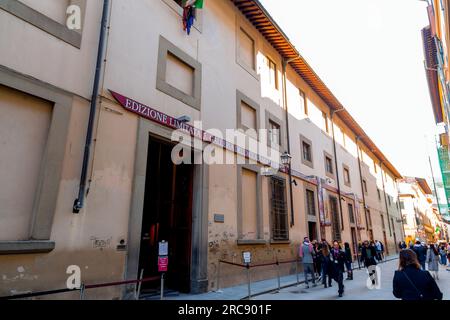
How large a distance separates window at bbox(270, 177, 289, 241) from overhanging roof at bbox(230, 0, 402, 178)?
287 inches

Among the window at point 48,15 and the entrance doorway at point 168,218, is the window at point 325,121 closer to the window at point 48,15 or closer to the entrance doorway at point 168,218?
the entrance doorway at point 168,218

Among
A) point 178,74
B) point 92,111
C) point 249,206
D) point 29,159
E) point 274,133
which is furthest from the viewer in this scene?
point 274,133

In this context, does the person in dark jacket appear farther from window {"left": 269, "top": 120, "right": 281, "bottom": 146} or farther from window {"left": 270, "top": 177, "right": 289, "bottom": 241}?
window {"left": 269, "top": 120, "right": 281, "bottom": 146}

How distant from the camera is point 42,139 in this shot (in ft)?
20.0

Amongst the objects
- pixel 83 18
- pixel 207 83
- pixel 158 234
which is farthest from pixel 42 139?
pixel 207 83

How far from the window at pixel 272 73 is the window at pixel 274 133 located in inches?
83.2

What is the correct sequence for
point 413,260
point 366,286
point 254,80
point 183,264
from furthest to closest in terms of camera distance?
point 254,80 → point 366,286 → point 183,264 → point 413,260

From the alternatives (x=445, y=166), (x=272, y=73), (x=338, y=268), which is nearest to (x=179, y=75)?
(x=272, y=73)

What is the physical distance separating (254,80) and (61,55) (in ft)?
29.4

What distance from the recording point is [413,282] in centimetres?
397

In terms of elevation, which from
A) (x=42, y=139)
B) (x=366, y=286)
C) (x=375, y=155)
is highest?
(x=375, y=155)

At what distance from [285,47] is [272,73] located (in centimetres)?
166

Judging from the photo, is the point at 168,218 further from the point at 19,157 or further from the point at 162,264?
the point at 19,157

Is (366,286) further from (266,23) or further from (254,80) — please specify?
(266,23)
